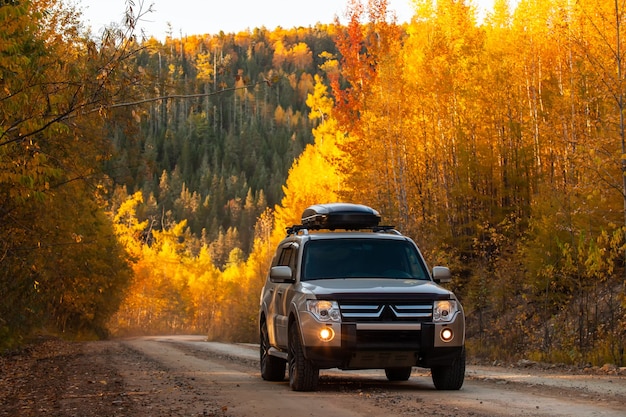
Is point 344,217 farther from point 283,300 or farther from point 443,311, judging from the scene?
point 443,311

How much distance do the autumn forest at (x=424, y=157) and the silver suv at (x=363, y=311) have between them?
2.78m

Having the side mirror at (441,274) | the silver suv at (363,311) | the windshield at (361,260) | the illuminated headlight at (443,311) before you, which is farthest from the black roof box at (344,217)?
the illuminated headlight at (443,311)

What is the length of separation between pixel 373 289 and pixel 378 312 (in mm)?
330

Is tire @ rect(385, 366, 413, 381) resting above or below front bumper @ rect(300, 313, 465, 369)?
below

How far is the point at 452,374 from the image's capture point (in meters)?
11.7

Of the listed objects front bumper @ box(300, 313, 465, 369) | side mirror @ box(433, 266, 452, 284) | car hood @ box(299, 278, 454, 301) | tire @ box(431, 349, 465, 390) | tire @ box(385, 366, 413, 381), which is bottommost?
tire @ box(385, 366, 413, 381)

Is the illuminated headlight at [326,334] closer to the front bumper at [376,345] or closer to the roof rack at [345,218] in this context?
the front bumper at [376,345]

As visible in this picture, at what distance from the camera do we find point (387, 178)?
35.2m

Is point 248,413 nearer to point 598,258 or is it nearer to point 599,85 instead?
point 598,258

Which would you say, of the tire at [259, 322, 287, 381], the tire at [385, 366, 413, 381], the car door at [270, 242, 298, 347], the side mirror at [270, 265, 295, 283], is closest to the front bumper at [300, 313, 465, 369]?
the side mirror at [270, 265, 295, 283]

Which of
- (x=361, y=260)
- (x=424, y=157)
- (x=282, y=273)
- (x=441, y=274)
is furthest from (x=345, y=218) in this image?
(x=424, y=157)

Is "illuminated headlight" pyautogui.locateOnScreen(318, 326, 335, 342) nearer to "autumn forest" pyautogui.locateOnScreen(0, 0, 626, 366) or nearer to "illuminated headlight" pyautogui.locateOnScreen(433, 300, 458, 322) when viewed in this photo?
"illuminated headlight" pyautogui.locateOnScreen(433, 300, 458, 322)

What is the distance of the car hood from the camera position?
11.1m

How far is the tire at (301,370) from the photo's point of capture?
11.5 metres
